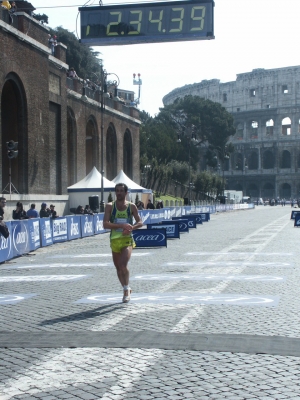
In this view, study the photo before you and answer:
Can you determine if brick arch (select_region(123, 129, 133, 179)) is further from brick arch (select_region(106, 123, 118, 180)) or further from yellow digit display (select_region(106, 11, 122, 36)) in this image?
yellow digit display (select_region(106, 11, 122, 36))

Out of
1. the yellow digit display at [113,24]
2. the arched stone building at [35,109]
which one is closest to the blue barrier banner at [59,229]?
the arched stone building at [35,109]

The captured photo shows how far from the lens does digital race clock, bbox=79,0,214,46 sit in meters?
17.0

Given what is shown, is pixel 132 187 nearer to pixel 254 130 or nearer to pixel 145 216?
pixel 145 216

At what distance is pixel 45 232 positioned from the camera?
23.5 meters

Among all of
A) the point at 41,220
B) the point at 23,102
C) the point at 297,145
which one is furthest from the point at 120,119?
the point at 297,145

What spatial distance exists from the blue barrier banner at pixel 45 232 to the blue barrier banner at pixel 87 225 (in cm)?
495

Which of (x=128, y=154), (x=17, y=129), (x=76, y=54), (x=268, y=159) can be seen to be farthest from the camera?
(x=268, y=159)

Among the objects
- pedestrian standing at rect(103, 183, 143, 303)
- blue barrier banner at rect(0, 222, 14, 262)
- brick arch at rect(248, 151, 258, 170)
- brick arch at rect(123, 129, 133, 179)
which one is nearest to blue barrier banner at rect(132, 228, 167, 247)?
blue barrier banner at rect(0, 222, 14, 262)

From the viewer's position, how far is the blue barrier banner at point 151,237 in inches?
892

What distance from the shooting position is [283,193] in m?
135

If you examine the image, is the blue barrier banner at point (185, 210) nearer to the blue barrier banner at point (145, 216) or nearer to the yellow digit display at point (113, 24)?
the blue barrier banner at point (145, 216)

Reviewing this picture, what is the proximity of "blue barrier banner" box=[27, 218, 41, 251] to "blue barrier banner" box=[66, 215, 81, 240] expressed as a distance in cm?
437

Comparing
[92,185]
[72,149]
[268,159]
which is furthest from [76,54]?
[268,159]

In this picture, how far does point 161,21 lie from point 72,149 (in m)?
32.2
